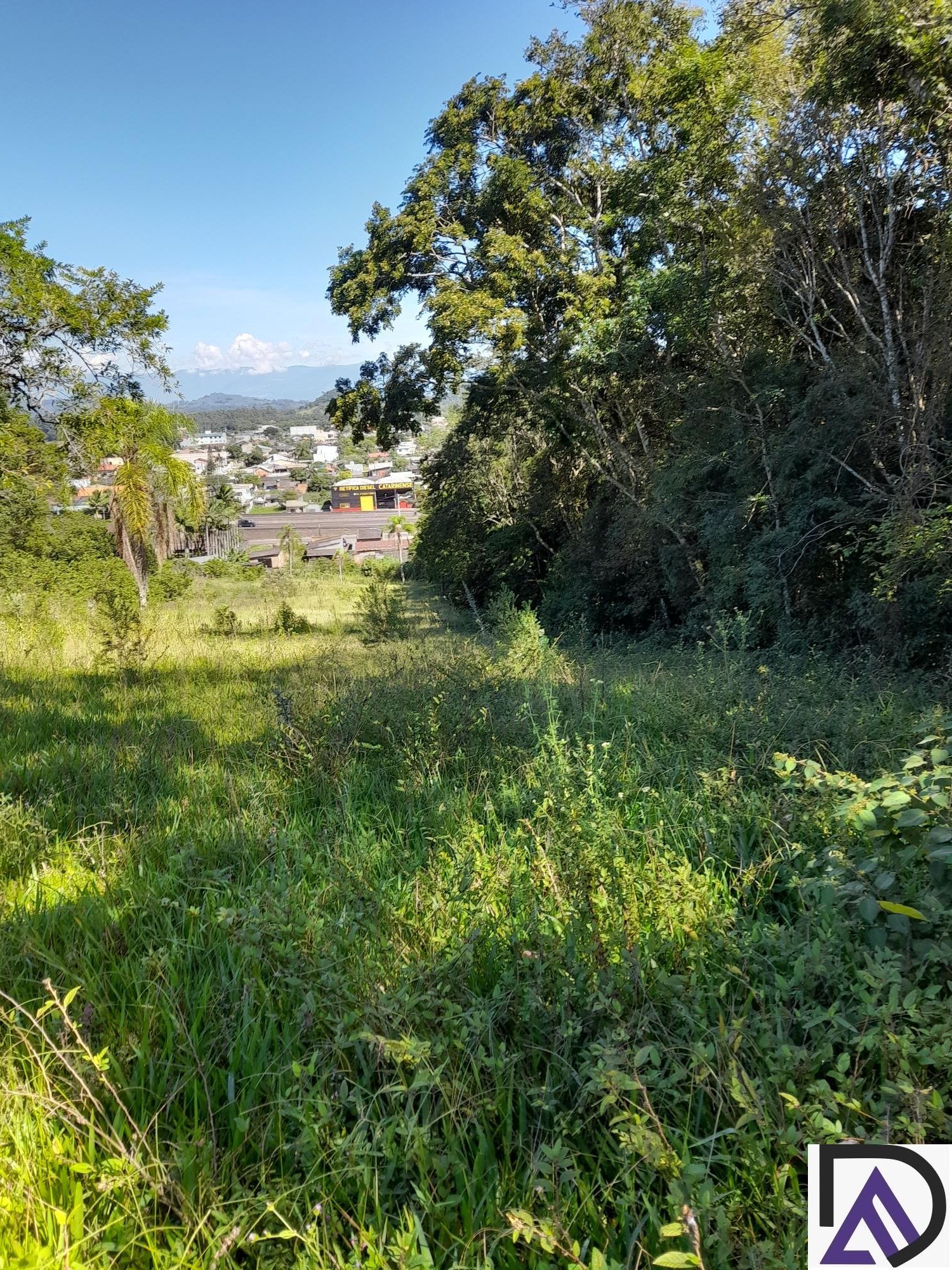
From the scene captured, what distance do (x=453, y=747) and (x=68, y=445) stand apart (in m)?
14.8

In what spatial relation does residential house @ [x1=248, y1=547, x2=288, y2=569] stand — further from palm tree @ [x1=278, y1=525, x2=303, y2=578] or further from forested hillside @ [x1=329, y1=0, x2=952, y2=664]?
forested hillside @ [x1=329, y1=0, x2=952, y2=664]

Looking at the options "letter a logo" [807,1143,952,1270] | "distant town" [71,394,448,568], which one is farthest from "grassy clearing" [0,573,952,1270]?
"distant town" [71,394,448,568]

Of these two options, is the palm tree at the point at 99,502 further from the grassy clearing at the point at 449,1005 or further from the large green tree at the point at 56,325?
the grassy clearing at the point at 449,1005

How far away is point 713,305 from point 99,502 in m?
20.4

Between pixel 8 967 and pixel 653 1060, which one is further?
pixel 8 967

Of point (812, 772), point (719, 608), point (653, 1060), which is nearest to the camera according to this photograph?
point (653, 1060)

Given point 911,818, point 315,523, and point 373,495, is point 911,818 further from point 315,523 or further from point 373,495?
point 373,495

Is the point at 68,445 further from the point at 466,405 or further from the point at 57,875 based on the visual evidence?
A: the point at 57,875

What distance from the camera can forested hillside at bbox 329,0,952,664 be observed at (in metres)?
7.64

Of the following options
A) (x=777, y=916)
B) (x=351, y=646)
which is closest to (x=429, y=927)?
(x=777, y=916)

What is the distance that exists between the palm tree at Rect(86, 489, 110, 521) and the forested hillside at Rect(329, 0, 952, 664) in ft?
34.8

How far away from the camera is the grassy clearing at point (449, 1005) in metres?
1.38

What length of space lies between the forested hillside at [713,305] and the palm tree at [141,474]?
4.91 metres

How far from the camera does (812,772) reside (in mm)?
2141
